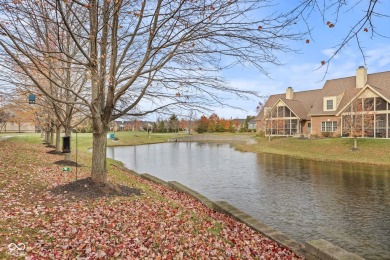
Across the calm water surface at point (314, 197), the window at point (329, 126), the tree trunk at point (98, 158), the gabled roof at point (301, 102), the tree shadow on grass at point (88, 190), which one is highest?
the gabled roof at point (301, 102)

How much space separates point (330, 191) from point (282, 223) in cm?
584

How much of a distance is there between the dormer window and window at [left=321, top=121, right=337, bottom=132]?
5.83 feet

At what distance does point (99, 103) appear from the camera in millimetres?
7992

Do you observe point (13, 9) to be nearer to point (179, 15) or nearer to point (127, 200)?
point (179, 15)

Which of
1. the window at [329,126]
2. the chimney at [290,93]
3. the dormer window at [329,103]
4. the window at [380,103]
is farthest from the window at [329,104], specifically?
the chimney at [290,93]

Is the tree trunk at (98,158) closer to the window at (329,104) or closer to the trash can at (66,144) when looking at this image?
the trash can at (66,144)

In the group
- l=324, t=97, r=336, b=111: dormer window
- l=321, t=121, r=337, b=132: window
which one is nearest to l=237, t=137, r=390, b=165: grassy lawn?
l=321, t=121, r=337, b=132: window

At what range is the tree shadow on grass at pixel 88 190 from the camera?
292 inches

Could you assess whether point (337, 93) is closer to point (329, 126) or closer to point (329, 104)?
point (329, 104)

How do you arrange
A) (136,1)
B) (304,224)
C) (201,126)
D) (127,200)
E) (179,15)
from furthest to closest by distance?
(201,126) < (304,224) < (127,200) < (136,1) < (179,15)

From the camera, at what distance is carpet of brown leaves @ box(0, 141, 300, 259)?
4562 millimetres

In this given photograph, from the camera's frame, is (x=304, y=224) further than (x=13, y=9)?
Yes

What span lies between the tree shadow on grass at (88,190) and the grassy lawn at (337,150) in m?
21.4

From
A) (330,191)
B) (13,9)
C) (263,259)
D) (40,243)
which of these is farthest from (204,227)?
(330,191)
